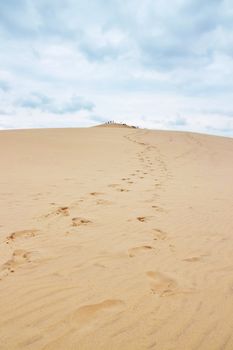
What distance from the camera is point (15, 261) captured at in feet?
11.3

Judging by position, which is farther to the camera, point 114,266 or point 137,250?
point 137,250

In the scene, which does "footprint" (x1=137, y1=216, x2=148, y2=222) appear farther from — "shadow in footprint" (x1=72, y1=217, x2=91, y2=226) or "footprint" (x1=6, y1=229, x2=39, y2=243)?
"footprint" (x1=6, y1=229, x2=39, y2=243)

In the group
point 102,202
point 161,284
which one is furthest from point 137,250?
point 102,202

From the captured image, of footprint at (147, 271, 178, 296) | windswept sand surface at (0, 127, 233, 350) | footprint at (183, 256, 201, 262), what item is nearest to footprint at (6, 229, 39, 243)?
windswept sand surface at (0, 127, 233, 350)

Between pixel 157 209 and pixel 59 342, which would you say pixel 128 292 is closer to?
pixel 59 342

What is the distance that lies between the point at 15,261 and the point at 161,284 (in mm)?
1500

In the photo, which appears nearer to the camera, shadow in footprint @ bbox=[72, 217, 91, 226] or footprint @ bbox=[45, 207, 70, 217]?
shadow in footprint @ bbox=[72, 217, 91, 226]

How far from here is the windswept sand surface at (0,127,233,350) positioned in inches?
89.7

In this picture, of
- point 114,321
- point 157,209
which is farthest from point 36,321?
point 157,209

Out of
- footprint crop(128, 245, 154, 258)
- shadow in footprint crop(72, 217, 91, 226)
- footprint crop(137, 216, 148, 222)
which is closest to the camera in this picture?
footprint crop(128, 245, 154, 258)

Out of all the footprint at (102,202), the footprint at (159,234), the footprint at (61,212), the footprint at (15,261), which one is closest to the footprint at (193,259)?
the footprint at (159,234)

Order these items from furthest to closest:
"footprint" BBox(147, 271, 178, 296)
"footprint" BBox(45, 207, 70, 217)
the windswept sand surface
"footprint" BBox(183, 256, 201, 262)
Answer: "footprint" BBox(45, 207, 70, 217), "footprint" BBox(183, 256, 201, 262), "footprint" BBox(147, 271, 178, 296), the windswept sand surface

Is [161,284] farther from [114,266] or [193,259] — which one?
[193,259]

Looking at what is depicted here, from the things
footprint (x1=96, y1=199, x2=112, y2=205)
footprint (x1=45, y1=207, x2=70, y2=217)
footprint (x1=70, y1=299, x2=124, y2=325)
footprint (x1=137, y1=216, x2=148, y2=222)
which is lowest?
footprint (x1=70, y1=299, x2=124, y2=325)
